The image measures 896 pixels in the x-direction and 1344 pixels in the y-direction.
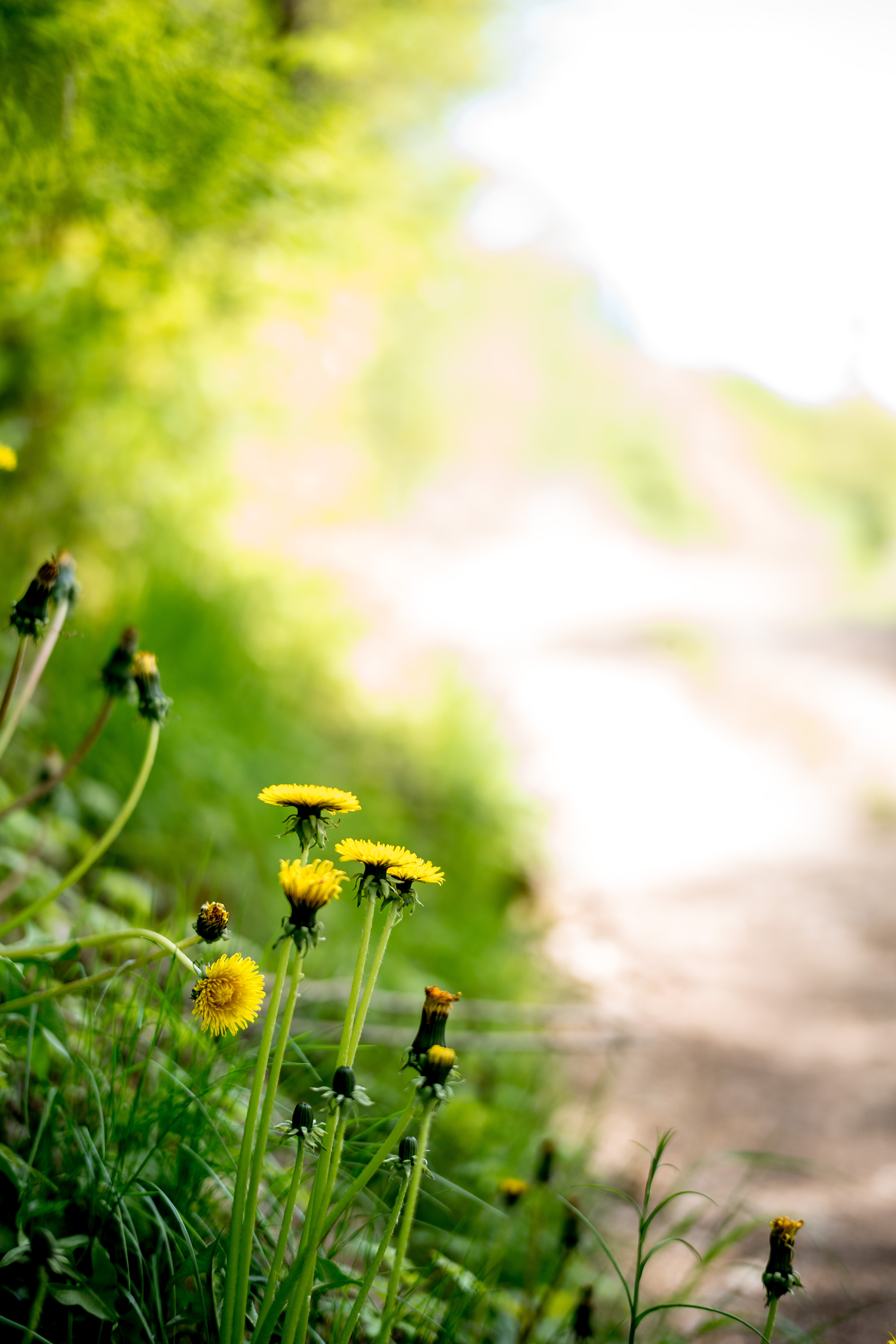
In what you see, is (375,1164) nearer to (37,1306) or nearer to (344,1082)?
(344,1082)

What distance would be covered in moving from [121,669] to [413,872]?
1.68 ft

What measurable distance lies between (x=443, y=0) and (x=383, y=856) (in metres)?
3.73

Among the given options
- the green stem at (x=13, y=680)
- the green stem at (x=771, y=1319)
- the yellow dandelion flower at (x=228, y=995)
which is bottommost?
the green stem at (x=771, y=1319)

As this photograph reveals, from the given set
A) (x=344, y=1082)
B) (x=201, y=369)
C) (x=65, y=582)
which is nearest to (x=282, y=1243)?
(x=344, y=1082)

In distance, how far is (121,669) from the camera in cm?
107

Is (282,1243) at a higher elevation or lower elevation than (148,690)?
lower

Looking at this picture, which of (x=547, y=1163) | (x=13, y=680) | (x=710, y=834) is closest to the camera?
(x=13, y=680)

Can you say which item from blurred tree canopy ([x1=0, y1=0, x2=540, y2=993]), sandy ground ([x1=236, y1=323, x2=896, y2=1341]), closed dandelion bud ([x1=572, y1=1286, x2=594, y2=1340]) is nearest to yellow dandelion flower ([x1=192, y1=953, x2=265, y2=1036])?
blurred tree canopy ([x1=0, y1=0, x2=540, y2=993])

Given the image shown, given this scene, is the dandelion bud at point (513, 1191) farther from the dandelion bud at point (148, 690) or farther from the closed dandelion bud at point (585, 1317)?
the dandelion bud at point (148, 690)

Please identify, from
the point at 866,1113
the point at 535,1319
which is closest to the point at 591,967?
the point at 866,1113

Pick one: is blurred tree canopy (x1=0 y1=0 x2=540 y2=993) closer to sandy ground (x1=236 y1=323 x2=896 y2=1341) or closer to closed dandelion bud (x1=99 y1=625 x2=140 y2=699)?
closed dandelion bud (x1=99 y1=625 x2=140 y2=699)

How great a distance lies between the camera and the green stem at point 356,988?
74 cm

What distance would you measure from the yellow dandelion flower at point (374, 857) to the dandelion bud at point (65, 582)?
472mm

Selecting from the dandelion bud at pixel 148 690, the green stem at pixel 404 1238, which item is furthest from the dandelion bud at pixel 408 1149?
the dandelion bud at pixel 148 690
